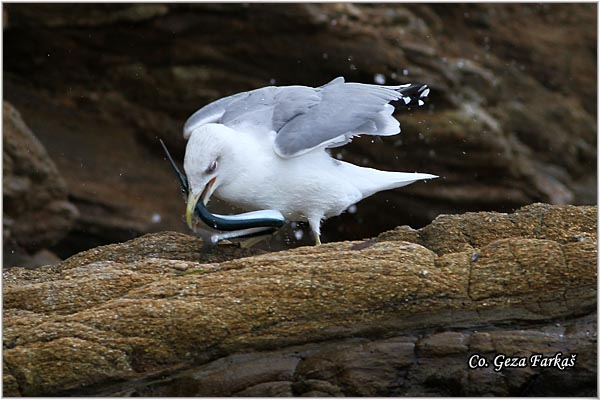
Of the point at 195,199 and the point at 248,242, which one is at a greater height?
the point at 195,199

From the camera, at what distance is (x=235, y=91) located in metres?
8.43

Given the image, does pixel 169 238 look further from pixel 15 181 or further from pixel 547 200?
pixel 547 200

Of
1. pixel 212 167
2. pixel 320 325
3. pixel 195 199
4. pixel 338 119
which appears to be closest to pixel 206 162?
pixel 212 167

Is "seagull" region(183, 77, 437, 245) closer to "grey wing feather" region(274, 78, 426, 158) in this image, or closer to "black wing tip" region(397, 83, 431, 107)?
"grey wing feather" region(274, 78, 426, 158)

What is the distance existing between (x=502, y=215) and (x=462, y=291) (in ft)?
3.27

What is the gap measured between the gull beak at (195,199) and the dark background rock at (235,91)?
143 inches

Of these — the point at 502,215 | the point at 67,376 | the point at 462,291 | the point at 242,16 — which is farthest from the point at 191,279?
the point at 242,16

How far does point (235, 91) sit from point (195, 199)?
375cm

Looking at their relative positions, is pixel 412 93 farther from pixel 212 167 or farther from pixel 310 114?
pixel 212 167

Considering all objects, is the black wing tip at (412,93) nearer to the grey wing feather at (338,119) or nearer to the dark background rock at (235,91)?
the grey wing feather at (338,119)

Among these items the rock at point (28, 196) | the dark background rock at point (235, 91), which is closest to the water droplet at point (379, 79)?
the dark background rock at point (235, 91)

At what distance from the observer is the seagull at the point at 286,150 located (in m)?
4.79

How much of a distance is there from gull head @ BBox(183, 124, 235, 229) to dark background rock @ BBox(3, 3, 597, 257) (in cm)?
359

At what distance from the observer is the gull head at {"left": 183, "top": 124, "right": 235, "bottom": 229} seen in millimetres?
4742
